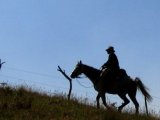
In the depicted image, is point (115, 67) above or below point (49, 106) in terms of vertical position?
above

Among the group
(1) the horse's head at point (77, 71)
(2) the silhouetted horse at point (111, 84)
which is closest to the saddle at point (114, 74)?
(2) the silhouetted horse at point (111, 84)

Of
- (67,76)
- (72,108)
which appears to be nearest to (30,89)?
(67,76)

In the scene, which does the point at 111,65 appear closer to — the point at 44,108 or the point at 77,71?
the point at 77,71

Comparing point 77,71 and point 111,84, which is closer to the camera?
point 111,84

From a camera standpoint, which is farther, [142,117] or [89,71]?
[89,71]

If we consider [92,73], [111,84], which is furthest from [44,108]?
[111,84]

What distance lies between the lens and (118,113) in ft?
75.3

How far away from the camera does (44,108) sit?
76.8 ft

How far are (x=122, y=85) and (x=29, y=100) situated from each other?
14.7 feet

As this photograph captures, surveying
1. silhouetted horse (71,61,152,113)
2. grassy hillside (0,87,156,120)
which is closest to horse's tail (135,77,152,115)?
silhouetted horse (71,61,152,113)

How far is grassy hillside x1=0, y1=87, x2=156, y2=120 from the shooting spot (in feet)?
72.5

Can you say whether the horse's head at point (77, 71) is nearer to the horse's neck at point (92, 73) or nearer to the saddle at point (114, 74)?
the horse's neck at point (92, 73)

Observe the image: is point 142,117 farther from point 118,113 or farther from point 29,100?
point 29,100

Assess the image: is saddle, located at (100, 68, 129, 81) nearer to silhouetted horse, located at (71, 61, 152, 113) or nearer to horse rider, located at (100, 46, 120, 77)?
horse rider, located at (100, 46, 120, 77)
